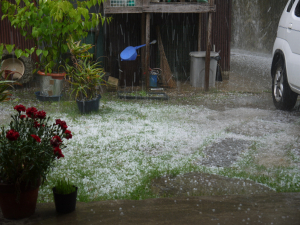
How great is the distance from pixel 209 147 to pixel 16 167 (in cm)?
305

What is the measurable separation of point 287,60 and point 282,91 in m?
0.78

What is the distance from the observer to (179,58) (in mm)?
11328

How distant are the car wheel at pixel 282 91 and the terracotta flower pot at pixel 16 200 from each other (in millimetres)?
5425

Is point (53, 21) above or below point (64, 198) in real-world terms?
above

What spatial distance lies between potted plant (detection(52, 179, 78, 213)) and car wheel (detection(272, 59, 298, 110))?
17.0ft

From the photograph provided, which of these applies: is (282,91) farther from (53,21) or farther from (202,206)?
(53,21)

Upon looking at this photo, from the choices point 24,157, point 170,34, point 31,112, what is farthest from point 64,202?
point 170,34

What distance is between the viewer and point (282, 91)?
6.95 metres

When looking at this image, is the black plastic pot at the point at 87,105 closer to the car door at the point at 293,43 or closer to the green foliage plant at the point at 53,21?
the green foliage plant at the point at 53,21

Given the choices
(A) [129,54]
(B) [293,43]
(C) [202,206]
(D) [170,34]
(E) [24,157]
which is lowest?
(C) [202,206]

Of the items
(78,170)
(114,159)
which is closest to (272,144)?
(114,159)

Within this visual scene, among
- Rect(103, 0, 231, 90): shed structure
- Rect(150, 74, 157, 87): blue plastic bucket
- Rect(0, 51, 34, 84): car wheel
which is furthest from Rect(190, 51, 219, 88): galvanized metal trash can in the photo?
Rect(0, 51, 34, 84): car wheel

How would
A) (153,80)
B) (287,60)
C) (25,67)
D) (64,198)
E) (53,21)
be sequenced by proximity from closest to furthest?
(64,198) → (287,60) → (53,21) → (25,67) → (153,80)

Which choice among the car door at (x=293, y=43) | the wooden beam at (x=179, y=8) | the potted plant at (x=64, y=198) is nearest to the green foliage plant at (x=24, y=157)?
the potted plant at (x=64, y=198)
